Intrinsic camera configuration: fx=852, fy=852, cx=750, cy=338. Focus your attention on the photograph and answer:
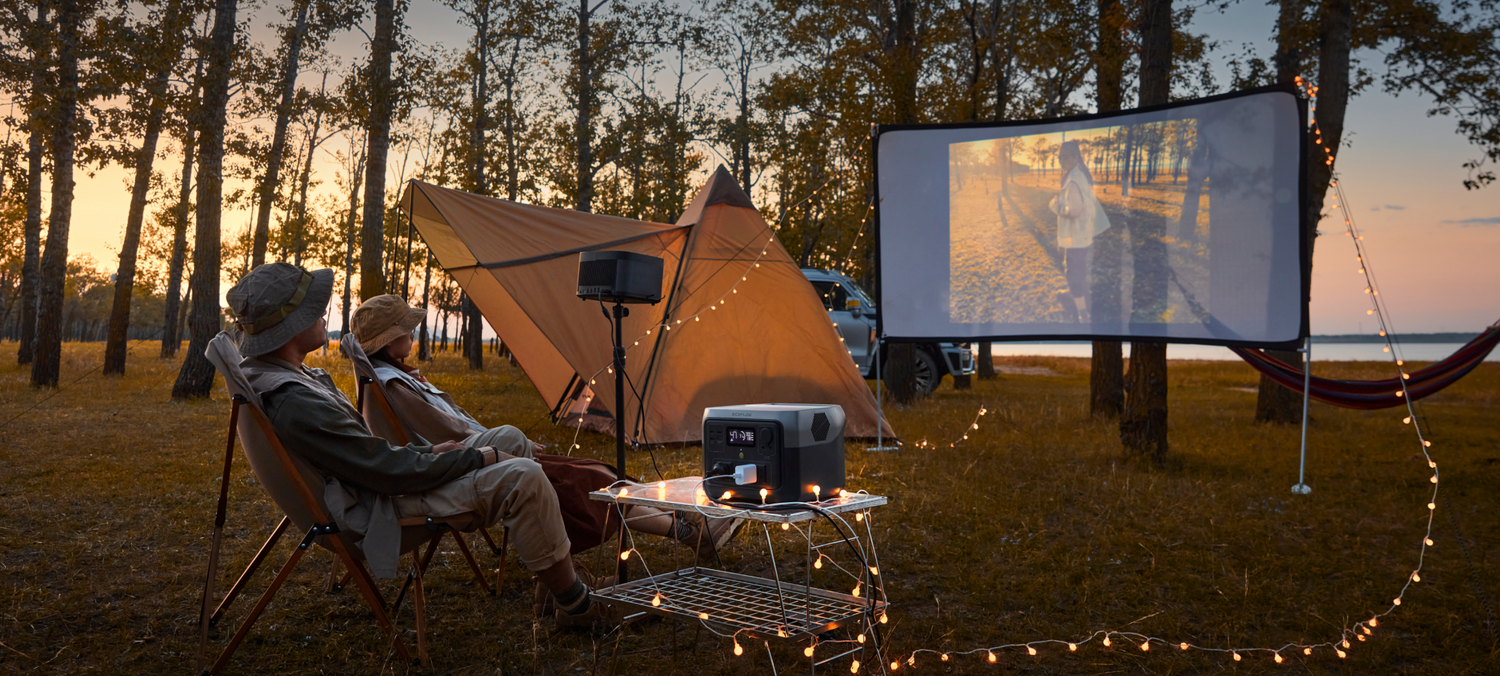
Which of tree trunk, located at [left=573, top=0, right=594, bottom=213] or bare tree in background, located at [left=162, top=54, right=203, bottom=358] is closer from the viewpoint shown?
tree trunk, located at [left=573, top=0, right=594, bottom=213]

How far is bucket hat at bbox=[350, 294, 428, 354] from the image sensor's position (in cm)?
298

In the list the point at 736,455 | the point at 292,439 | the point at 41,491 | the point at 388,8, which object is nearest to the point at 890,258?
the point at 736,455

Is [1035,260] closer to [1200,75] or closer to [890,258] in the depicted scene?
[890,258]

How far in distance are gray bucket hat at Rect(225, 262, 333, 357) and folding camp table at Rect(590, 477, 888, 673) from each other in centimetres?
92

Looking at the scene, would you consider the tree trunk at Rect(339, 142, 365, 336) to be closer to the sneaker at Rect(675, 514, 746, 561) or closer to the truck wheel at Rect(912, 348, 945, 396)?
the truck wheel at Rect(912, 348, 945, 396)

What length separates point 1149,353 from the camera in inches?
220

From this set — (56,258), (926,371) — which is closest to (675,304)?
(926,371)

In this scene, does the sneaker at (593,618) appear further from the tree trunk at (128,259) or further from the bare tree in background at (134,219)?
the tree trunk at (128,259)

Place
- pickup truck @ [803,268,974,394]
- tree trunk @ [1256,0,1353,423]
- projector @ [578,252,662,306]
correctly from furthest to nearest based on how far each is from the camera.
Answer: pickup truck @ [803,268,974,394], tree trunk @ [1256,0,1353,423], projector @ [578,252,662,306]

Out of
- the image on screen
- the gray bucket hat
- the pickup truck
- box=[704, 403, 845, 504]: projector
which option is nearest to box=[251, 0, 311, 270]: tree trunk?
the pickup truck

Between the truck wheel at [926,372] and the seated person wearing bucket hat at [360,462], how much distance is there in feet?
27.7

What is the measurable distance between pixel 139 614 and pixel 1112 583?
3332 mm

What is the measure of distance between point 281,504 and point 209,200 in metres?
8.13

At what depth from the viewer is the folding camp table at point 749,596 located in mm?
2059
